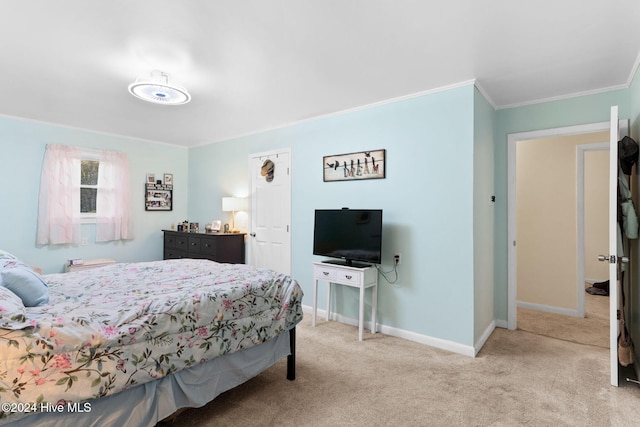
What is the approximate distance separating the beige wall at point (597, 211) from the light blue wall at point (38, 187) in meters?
7.32

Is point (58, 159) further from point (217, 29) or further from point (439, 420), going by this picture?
point (439, 420)

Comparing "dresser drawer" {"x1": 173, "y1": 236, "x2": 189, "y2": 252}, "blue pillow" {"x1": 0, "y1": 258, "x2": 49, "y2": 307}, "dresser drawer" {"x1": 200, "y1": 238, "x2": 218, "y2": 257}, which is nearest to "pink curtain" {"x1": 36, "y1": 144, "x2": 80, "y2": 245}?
"dresser drawer" {"x1": 173, "y1": 236, "x2": 189, "y2": 252}

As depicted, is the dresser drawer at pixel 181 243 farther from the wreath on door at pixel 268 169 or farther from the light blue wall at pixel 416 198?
the light blue wall at pixel 416 198

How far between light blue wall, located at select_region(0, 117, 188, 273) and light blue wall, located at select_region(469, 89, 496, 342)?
4995 mm

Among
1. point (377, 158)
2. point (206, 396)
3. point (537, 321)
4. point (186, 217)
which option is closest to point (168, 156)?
point (186, 217)

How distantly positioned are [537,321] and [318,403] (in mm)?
3175

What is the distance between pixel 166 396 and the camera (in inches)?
67.4

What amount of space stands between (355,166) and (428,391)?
7.65 feet

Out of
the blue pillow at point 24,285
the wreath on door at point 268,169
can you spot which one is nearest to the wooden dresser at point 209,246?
the wreath on door at point 268,169

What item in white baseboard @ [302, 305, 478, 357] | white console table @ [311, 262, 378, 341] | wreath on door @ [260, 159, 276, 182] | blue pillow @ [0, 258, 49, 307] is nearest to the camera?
blue pillow @ [0, 258, 49, 307]

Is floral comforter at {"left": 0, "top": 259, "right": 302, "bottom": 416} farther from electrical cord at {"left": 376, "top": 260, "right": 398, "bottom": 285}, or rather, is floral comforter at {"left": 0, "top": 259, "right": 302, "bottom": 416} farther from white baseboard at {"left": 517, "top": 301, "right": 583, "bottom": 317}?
white baseboard at {"left": 517, "top": 301, "right": 583, "bottom": 317}

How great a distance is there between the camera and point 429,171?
3273 millimetres

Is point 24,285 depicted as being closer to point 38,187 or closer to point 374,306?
point 374,306

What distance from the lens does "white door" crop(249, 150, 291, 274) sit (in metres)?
4.50
